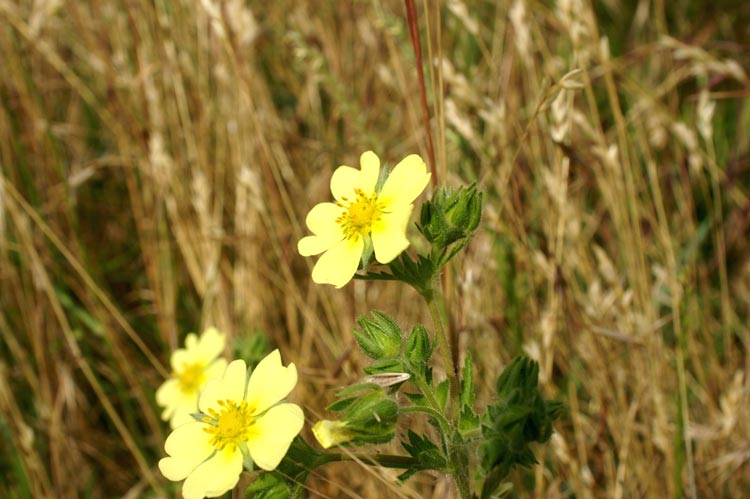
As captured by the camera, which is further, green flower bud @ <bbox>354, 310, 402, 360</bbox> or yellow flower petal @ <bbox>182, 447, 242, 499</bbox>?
green flower bud @ <bbox>354, 310, 402, 360</bbox>

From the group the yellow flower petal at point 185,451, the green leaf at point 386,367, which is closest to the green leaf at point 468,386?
the green leaf at point 386,367

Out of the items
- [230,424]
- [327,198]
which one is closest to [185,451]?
[230,424]

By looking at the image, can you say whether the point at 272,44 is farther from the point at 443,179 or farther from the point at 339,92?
the point at 443,179

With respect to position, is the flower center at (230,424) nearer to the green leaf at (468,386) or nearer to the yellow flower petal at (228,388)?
the yellow flower petal at (228,388)

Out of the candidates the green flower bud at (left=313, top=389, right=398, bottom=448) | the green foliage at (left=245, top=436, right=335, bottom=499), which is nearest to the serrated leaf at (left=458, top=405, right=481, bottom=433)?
the green flower bud at (left=313, top=389, right=398, bottom=448)

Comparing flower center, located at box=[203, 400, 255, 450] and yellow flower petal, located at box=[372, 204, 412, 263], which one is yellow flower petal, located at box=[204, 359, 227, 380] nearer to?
flower center, located at box=[203, 400, 255, 450]

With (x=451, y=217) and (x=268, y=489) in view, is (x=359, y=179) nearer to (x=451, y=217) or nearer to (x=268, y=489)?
(x=451, y=217)

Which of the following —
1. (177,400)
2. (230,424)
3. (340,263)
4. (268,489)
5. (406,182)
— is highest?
(406,182)
